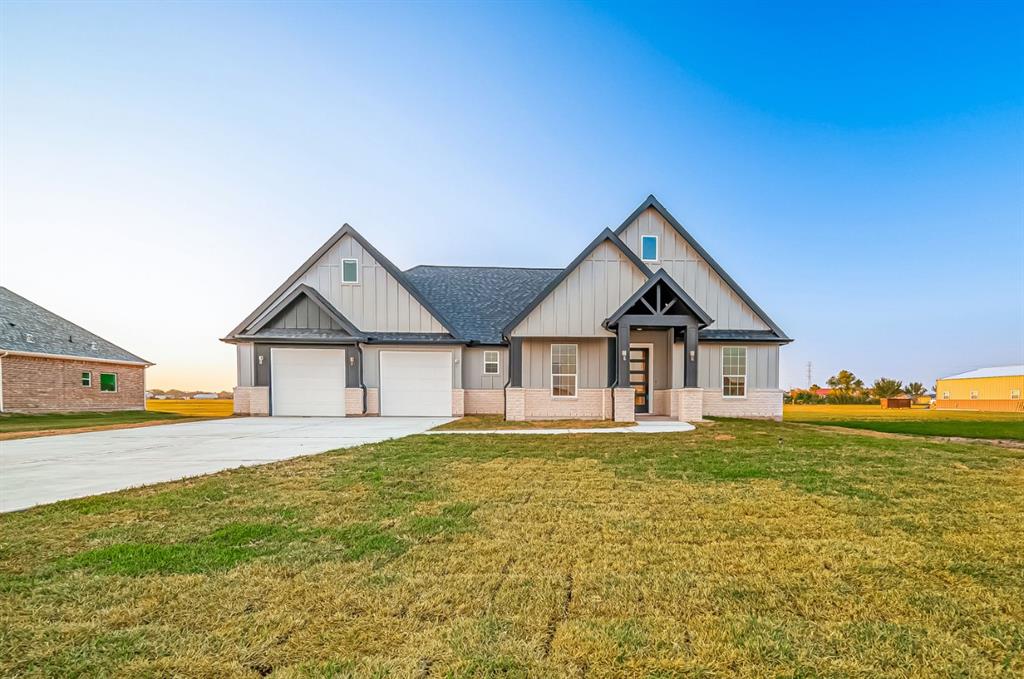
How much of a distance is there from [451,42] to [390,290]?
33.0 feet

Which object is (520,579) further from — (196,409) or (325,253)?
(196,409)

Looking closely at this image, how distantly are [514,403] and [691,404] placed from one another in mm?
5684

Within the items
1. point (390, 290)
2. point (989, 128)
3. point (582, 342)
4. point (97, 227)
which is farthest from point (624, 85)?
point (97, 227)

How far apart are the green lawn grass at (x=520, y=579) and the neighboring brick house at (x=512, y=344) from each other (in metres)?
8.65

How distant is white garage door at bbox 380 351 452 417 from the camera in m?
15.7

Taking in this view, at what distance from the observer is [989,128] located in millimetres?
18734

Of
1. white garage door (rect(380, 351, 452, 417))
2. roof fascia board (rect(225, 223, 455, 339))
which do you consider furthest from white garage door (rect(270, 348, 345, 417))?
roof fascia board (rect(225, 223, 455, 339))

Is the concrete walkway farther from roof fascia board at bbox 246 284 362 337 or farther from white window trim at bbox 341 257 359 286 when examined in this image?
white window trim at bbox 341 257 359 286

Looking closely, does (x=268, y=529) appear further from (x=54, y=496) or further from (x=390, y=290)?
(x=390, y=290)

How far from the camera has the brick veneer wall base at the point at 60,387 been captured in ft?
55.1

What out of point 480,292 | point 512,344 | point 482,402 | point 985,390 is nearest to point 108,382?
point 480,292

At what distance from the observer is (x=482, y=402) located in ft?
52.8

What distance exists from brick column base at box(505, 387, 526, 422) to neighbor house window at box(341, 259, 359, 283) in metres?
7.82

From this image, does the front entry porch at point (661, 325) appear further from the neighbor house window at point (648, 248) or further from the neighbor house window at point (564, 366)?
the neighbor house window at point (648, 248)
